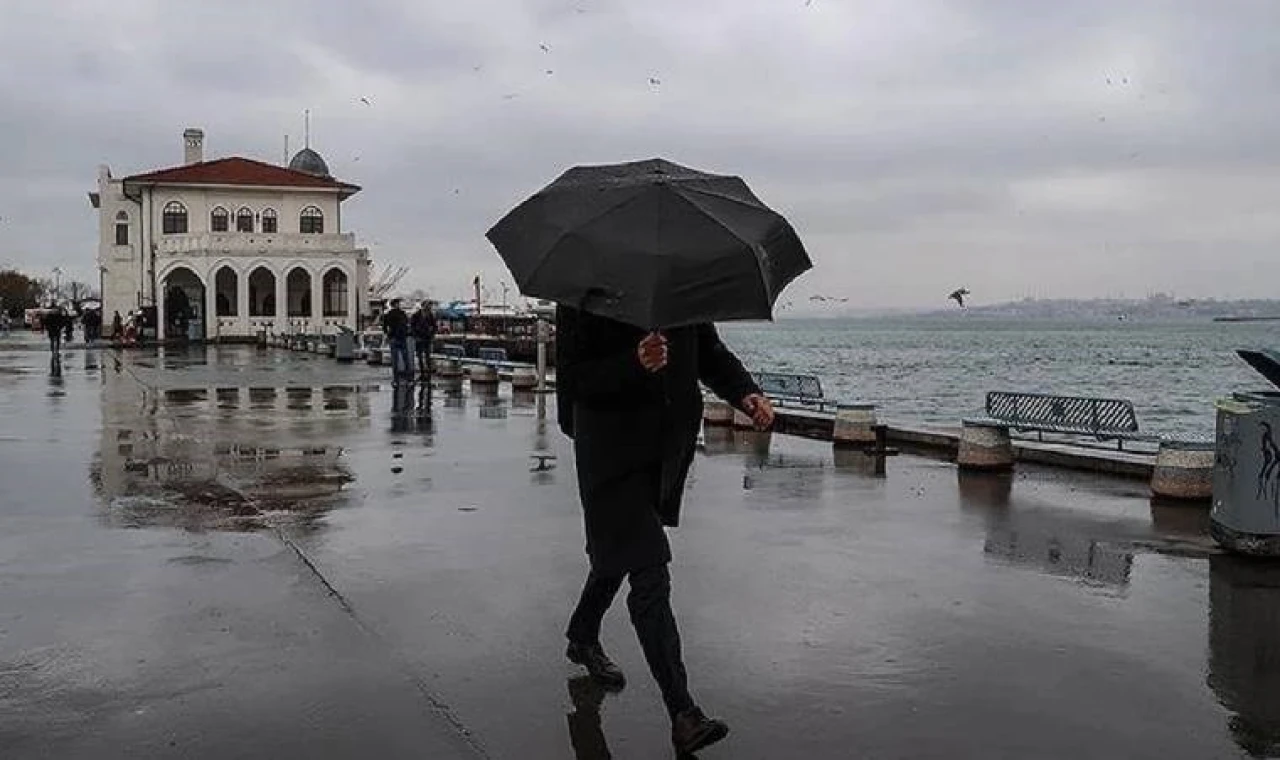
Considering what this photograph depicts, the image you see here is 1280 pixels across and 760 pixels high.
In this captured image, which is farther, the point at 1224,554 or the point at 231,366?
the point at 231,366

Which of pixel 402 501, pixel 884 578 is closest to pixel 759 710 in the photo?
pixel 884 578

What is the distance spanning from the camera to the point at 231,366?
36.2 meters

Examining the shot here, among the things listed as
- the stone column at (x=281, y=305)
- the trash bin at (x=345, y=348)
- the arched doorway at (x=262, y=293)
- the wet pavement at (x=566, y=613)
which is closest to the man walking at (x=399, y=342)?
the trash bin at (x=345, y=348)

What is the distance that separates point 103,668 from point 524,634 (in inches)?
78.1

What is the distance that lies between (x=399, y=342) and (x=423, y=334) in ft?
4.65

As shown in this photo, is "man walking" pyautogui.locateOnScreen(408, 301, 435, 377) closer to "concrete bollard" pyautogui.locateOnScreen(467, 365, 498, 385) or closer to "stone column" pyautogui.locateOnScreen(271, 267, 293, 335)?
"concrete bollard" pyautogui.locateOnScreen(467, 365, 498, 385)

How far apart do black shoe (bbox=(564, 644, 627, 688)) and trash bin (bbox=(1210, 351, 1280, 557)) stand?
16.6 ft

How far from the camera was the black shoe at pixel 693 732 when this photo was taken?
4.68 m

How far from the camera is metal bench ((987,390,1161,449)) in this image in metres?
14.2

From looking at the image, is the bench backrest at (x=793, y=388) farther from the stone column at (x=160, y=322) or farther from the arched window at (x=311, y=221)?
the arched window at (x=311, y=221)

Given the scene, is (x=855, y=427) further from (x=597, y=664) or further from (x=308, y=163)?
(x=308, y=163)

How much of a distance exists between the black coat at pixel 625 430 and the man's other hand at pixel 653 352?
0.45 feet

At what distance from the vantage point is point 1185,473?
1102 cm

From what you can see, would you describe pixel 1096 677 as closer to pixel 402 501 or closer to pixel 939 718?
pixel 939 718
